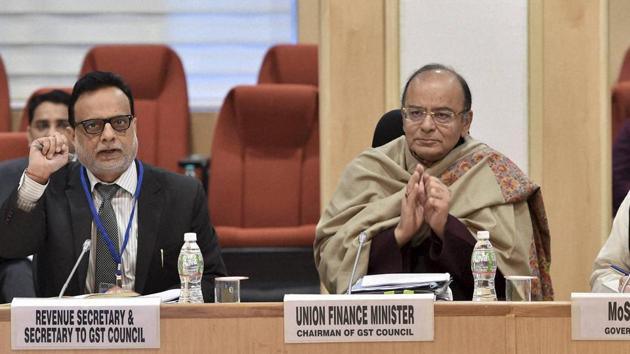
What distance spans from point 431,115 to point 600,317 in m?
1.00

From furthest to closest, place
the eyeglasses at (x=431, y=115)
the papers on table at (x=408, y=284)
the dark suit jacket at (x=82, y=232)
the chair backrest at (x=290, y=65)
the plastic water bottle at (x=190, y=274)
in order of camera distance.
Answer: the chair backrest at (x=290, y=65)
the eyeglasses at (x=431, y=115)
the dark suit jacket at (x=82, y=232)
the plastic water bottle at (x=190, y=274)
the papers on table at (x=408, y=284)

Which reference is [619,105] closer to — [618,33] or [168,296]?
[618,33]

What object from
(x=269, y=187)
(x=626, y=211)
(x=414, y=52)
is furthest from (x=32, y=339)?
(x=269, y=187)

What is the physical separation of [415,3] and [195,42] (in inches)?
93.2

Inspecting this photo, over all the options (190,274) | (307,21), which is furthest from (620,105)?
(190,274)

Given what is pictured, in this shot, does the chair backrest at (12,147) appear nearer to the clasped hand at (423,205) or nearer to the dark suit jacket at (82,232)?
the dark suit jacket at (82,232)

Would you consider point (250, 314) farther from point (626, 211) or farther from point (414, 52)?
point (414, 52)

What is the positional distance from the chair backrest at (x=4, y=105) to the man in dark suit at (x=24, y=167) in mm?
680

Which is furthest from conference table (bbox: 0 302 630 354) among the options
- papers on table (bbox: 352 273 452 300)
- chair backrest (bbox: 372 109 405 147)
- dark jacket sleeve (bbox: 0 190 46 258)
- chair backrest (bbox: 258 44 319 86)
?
chair backrest (bbox: 258 44 319 86)

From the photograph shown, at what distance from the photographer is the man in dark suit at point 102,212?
278 cm

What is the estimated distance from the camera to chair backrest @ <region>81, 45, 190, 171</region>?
4984 mm

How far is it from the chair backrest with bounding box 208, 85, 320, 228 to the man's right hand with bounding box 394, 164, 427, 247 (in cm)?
200

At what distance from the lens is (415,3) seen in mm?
3744

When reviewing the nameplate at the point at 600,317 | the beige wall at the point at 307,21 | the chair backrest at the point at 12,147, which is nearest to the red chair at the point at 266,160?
the chair backrest at the point at 12,147
